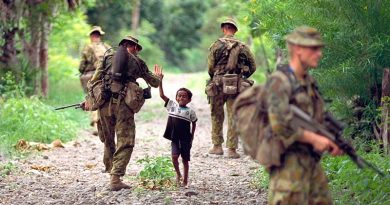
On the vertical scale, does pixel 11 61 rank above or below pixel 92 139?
above

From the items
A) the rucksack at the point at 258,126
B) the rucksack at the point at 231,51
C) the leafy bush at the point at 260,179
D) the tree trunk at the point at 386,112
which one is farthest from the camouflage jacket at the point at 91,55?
the rucksack at the point at 258,126

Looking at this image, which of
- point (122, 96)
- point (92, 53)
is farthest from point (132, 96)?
point (92, 53)

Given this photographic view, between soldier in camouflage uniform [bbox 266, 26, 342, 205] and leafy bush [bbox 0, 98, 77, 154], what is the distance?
8.97 meters

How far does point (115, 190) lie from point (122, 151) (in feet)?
1.62

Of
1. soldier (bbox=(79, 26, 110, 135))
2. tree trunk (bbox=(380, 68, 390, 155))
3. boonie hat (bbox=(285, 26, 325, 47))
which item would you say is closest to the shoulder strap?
boonie hat (bbox=(285, 26, 325, 47))

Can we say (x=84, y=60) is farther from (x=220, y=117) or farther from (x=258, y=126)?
(x=258, y=126)

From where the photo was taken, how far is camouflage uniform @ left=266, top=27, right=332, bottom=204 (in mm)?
6219

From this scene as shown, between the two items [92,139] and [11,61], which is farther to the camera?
[11,61]

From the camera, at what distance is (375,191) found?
8.37 metres

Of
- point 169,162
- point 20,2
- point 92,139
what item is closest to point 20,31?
point 20,2

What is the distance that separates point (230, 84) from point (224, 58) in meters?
0.44

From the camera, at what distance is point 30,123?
15672mm

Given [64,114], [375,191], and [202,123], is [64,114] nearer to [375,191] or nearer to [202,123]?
[202,123]

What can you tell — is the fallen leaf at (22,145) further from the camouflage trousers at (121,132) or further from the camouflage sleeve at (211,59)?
the camouflage trousers at (121,132)
